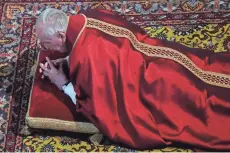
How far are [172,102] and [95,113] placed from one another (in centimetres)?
42

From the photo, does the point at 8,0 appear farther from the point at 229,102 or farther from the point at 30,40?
the point at 229,102

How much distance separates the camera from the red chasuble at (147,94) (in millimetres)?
3297

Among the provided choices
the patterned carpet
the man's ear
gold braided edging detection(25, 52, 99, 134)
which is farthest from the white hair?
the patterned carpet

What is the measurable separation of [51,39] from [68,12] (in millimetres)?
1046

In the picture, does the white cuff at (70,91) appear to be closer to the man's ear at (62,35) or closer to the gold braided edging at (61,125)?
the gold braided edging at (61,125)

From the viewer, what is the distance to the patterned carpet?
352 centimetres

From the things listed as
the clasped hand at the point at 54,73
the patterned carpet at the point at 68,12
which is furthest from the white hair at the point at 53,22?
the patterned carpet at the point at 68,12

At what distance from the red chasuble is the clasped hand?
12 cm

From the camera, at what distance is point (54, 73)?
136 inches

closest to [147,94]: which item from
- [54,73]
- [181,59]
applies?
[181,59]

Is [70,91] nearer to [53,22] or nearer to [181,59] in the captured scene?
[53,22]

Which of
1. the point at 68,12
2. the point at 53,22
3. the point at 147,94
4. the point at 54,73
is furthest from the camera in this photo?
the point at 68,12

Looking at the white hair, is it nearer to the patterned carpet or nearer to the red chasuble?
the red chasuble

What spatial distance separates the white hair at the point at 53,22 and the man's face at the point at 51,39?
0.02 metres
